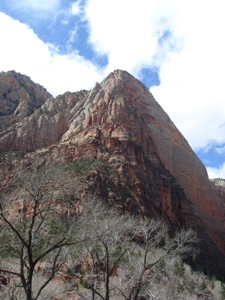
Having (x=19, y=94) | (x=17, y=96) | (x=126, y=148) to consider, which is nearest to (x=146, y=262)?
(x=126, y=148)

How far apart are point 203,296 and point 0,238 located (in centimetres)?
3021

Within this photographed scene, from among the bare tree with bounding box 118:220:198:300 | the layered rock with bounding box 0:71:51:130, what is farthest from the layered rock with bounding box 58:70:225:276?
the bare tree with bounding box 118:220:198:300

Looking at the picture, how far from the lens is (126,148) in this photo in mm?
80750

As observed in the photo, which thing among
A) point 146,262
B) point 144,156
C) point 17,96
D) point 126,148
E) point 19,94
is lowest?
point 146,262

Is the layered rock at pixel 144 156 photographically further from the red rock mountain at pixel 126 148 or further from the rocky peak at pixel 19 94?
the rocky peak at pixel 19 94

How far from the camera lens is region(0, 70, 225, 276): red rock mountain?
242 feet

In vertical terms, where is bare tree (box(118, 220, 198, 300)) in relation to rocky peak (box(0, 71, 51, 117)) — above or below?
below

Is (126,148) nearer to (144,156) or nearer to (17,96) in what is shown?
(144,156)

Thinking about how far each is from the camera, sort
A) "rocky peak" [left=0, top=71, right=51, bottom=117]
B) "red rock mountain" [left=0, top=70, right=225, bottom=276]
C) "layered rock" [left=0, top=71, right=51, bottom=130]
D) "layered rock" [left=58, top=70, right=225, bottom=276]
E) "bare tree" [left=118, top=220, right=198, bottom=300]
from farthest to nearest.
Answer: "rocky peak" [left=0, top=71, right=51, bottom=117] → "layered rock" [left=0, top=71, right=51, bottom=130] → "layered rock" [left=58, top=70, right=225, bottom=276] → "red rock mountain" [left=0, top=70, right=225, bottom=276] → "bare tree" [left=118, top=220, right=198, bottom=300]

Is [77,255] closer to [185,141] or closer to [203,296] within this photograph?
[203,296]

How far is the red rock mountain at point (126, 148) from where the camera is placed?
7366cm

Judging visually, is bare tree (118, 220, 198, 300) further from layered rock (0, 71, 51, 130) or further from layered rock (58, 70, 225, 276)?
layered rock (0, 71, 51, 130)

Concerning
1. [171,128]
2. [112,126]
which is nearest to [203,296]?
[112,126]

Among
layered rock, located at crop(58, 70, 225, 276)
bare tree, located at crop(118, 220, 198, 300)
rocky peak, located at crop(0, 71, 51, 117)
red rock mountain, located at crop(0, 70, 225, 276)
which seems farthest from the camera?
rocky peak, located at crop(0, 71, 51, 117)
